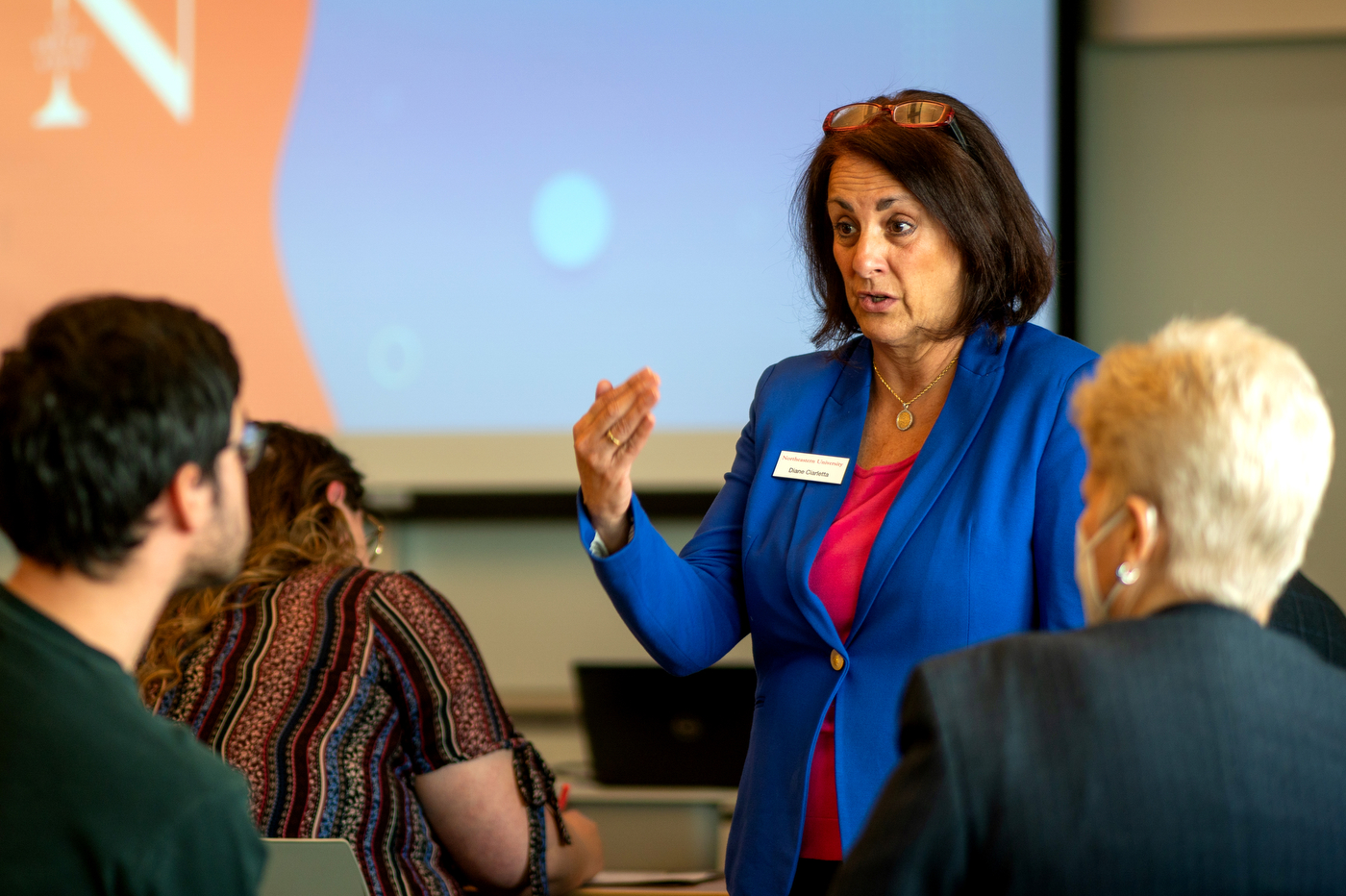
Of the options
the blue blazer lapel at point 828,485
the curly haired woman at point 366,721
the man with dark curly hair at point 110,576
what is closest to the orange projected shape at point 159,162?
the curly haired woman at point 366,721

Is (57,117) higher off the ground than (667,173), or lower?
higher

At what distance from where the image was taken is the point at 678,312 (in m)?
4.01

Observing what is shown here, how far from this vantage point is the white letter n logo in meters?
4.20

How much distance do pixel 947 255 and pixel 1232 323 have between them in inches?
25.4

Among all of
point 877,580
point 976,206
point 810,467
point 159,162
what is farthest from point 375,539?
point 159,162

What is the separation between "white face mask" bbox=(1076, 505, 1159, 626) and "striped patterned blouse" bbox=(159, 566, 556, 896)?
1.15 meters

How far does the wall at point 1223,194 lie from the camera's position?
3.74 m

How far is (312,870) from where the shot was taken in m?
1.59

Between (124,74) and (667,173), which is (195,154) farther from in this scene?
(667,173)

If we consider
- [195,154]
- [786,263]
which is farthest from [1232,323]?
[195,154]

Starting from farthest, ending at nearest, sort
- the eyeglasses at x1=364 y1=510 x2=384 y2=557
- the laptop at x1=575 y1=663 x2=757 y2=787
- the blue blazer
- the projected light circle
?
1. the projected light circle
2. the laptop at x1=575 y1=663 x2=757 y2=787
3. the eyeglasses at x1=364 y1=510 x2=384 y2=557
4. the blue blazer

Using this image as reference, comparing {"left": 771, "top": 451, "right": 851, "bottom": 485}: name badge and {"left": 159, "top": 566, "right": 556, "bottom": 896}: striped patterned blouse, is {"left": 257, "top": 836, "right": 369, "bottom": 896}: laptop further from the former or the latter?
{"left": 771, "top": 451, "right": 851, "bottom": 485}: name badge

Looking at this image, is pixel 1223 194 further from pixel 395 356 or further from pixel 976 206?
pixel 395 356

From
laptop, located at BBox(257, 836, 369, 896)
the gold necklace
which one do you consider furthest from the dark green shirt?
the gold necklace
